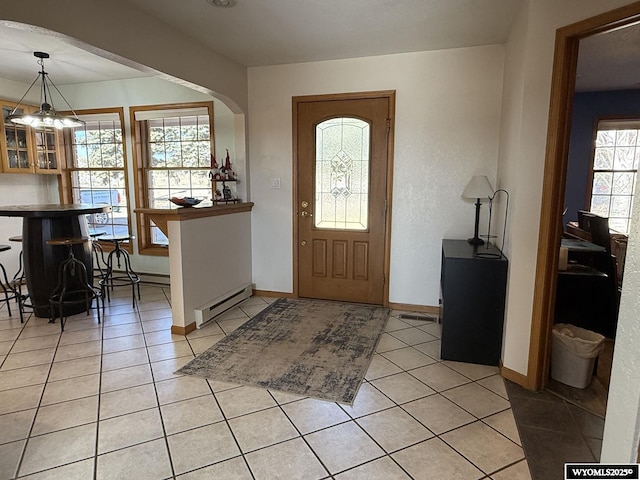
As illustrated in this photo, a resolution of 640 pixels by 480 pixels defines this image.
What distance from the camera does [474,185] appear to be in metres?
3.16

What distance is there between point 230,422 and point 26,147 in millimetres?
4673

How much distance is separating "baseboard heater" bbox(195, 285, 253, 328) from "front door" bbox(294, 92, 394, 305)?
2.36ft

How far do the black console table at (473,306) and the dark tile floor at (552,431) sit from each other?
392 mm

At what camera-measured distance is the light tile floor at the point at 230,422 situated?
69.6 inches

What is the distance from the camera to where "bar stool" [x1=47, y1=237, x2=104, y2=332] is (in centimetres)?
352

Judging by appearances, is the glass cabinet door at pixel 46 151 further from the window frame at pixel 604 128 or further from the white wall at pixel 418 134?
the window frame at pixel 604 128

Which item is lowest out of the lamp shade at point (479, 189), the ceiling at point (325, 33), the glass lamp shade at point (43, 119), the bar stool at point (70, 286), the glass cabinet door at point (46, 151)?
the bar stool at point (70, 286)

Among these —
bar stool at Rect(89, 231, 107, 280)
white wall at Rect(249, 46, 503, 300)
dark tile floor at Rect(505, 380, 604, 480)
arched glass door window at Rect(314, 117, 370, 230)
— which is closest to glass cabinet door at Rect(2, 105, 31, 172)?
bar stool at Rect(89, 231, 107, 280)

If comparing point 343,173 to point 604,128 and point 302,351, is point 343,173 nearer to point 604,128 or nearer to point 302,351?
point 302,351

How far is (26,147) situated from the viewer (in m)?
4.73

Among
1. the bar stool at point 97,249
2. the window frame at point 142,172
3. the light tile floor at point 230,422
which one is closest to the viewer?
the light tile floor at point 230,422

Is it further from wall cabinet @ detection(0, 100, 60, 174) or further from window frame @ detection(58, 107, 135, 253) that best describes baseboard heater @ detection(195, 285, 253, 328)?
wall cabinet @ detection(0, 100, 60, 174)

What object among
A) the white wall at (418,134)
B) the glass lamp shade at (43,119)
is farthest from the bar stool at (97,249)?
the white wall at (418,134)

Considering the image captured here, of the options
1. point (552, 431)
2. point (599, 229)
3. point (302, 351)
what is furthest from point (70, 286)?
point (599, 229)
